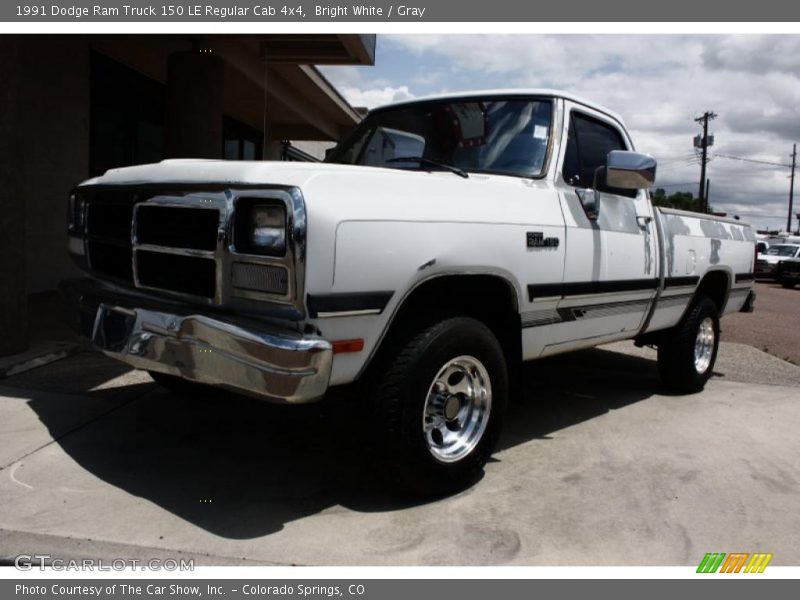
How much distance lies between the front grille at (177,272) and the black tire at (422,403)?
858mm

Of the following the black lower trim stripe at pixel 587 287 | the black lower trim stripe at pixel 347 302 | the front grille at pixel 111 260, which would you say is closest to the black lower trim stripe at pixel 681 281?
the black lower trim stripe at pixel 587 287

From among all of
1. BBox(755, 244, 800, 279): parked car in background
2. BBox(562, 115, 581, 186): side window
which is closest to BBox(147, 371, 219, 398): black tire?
BBox(562, 115, 581, 186): side window

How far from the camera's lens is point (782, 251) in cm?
2831

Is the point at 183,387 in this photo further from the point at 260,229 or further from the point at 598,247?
the point at 598,247

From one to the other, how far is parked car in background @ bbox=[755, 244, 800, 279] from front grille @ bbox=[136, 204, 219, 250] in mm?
27546

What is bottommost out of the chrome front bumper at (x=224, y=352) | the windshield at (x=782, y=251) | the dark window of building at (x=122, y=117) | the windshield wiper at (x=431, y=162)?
the chrome front bumper at (x=224, y=352)

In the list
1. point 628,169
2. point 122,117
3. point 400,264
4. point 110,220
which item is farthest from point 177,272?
point 122,117

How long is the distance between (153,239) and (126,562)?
55.1 inches

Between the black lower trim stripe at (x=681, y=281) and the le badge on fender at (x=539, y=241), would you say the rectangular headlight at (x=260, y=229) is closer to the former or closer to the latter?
the le badge on fender at (x=539, y=241)

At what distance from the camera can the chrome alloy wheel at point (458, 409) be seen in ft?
10.9

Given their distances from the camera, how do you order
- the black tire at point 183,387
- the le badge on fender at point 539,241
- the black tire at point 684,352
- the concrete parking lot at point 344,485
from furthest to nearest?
the black tire at point 684,352, the black tire at point 183,387, the le badge on fender at point 539,241, the concrete parking lot at point 344,485

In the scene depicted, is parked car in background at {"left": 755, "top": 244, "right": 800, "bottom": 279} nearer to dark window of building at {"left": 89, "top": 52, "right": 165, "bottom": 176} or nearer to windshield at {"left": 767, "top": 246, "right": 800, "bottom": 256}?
windshield at {"left": 767, "top": 246, "right": 800, "bottom": 256}

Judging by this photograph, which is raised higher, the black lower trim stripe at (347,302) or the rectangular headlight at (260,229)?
the rectangular headlight at (260,229)

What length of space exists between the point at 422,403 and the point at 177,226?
1.34 meters
